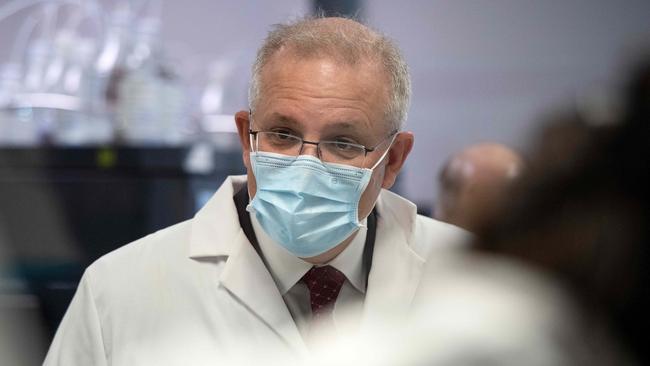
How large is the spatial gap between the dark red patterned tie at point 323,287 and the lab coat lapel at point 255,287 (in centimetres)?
6

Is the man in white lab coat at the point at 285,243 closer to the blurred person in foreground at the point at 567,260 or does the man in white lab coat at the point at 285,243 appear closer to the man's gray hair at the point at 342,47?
the man's gray hair at the point at 342,47

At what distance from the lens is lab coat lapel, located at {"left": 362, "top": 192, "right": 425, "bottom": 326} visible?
1680mm

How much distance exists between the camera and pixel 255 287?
172 cm

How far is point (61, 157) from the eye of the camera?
8.76ft

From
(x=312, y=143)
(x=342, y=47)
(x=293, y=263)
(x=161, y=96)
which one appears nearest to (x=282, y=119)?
(x=312, y=143)

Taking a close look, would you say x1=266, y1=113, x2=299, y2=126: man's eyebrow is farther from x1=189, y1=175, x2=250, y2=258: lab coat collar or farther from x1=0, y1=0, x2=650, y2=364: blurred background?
x1=0, y1=0, x2=650, y2=364: blurred background

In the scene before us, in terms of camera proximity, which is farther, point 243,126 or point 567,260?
point 243,126

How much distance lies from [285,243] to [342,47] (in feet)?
1.22

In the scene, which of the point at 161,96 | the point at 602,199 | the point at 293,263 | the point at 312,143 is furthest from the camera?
the point at 161,96

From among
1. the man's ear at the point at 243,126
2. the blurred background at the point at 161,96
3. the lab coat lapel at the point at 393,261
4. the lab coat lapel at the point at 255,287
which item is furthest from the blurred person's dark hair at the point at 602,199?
the blurred background at the point at 161,96

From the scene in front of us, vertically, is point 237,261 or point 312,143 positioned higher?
point 312,143

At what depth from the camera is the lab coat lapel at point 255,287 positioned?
168 centimetres

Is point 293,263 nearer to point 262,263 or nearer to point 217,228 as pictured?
point 262,263

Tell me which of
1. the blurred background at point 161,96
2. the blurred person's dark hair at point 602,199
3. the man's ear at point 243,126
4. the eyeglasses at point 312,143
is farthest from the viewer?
the blurred background at point 161,96
